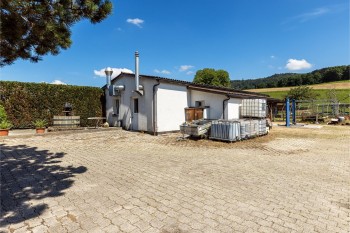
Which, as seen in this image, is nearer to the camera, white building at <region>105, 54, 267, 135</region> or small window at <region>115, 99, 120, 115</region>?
white building at <region>105, 54, 267, 135</region>

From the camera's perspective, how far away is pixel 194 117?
16.2 m

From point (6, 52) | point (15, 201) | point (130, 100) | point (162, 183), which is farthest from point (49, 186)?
point (130, 100)

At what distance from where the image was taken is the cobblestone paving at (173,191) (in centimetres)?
371

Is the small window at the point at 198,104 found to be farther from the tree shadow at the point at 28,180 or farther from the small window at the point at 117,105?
the tree shadow at the point at 28,180

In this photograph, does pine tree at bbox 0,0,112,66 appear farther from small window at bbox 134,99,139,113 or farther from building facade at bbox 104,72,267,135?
small window at bbox 134,99,139,113

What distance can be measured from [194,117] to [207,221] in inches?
493

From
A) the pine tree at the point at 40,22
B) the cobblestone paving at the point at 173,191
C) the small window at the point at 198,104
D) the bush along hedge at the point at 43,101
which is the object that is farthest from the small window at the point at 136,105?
the pine tree at the point at 40,22

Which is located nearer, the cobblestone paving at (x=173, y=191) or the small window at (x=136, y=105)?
the cobblestone paving at (x=173, y=191)

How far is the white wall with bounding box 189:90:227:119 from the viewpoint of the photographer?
51.8ft

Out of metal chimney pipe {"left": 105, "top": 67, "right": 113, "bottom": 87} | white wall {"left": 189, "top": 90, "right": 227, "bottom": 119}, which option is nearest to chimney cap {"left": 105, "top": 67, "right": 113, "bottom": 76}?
metal chimney pipe {"left": 105, "top": 67, "right": 113, "bottom": 87}

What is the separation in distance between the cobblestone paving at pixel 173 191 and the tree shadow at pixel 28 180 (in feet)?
0.06

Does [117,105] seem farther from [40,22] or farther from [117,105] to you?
[40,22]

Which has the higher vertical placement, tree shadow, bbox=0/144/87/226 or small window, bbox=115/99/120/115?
small window, bbox=115/99/120/115

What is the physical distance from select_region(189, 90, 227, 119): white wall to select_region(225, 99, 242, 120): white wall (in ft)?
1.60
